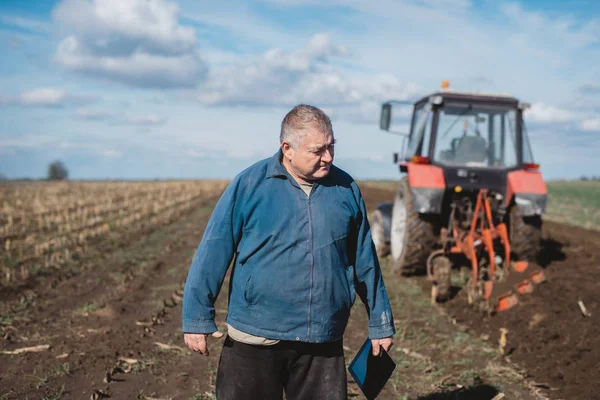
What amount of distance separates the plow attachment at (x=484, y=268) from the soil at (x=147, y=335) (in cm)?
14

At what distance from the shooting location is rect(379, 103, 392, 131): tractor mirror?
25.3ft

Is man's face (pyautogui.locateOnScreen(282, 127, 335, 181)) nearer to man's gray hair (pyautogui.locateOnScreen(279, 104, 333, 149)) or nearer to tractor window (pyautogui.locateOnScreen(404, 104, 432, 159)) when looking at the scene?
man's gray hair (pyautogui.locateOnScreen(279, 104, 333, 149))

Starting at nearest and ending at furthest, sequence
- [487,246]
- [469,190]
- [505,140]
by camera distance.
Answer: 1. [487,246]
2. [469,190]
3. [505,140]

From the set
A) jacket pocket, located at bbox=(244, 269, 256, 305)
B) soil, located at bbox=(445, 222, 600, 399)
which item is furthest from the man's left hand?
soil, located at bbox=(445, 222, 600, 399)

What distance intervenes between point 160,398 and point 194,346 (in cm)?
187

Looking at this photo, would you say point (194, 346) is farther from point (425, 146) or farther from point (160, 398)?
point (425, 146)

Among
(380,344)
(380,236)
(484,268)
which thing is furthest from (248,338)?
(380,236)

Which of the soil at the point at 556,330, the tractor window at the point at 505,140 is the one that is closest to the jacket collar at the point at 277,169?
the soil at the point at 556,330

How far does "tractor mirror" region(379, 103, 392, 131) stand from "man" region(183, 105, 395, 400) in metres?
5.14

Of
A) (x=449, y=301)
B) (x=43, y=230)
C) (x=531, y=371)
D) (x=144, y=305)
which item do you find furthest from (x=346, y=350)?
(x=43, y=230)

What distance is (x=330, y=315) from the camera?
2.63 m

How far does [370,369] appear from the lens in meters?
2.92

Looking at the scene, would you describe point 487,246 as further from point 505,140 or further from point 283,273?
point 283,273

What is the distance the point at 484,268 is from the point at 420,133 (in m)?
2.05
